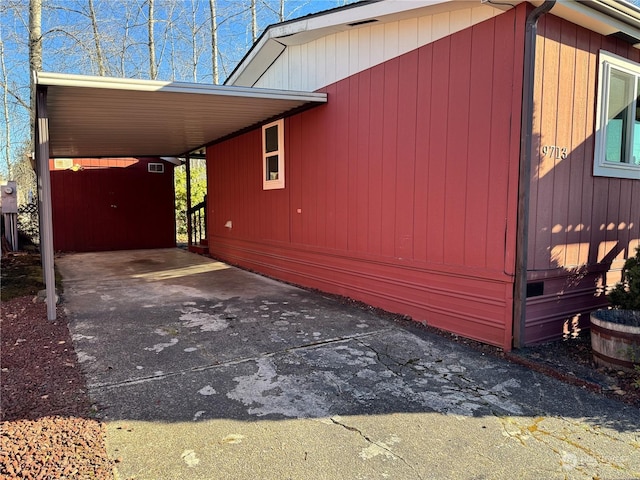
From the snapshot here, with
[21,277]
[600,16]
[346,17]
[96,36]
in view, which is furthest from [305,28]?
[96,36]

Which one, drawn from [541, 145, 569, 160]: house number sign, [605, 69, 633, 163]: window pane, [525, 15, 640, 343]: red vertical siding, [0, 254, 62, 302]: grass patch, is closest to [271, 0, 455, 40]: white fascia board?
[525, 15, 640, 343]: red vertical siding

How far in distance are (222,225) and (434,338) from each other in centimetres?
605

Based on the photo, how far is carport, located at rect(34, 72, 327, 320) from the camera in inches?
162

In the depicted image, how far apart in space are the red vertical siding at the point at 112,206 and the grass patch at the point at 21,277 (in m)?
Result: 1.50

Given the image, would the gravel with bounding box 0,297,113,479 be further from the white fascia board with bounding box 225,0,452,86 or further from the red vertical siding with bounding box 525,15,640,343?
the white fascia board with bounding box 225,0,452,86

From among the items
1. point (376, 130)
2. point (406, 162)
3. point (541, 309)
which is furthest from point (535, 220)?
point (376, 130)

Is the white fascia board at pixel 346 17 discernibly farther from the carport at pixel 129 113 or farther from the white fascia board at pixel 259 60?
the carport at pixel 129 113

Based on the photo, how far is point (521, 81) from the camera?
3273 millimetres

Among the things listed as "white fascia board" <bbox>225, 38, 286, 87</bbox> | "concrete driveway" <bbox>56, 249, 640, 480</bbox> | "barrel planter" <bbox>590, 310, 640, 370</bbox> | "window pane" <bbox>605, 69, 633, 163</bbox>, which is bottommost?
"concrete driveway" <bbox>56, 249, 640, 480</bbox>

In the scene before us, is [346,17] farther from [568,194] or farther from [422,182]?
[568,194]

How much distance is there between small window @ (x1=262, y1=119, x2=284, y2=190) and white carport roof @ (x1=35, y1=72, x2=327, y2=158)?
0.20m

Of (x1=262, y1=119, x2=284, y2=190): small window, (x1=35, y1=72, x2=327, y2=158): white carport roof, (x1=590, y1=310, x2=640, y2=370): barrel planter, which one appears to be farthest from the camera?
(x1=262, y1=119, x2=284, y2=190): small window

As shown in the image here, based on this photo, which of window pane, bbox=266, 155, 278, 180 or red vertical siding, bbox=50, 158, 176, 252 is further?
red vertical siding, bbox=50, 158, 176, 252

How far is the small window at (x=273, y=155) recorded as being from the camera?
6367 millimetres
